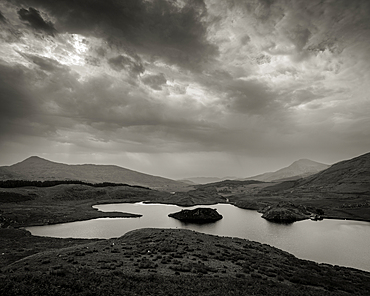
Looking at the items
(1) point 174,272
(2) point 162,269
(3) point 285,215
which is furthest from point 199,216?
(1) point 174,272

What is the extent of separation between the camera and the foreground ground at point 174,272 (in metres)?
21.3

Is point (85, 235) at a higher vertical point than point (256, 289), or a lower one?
lower

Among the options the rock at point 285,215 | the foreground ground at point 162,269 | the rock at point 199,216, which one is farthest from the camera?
the rock at point 285,215

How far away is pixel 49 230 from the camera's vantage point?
3103 inches

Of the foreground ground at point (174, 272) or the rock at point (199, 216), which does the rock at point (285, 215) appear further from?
the foreground ground at point (174, 272)

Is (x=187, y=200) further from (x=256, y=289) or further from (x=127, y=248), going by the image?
(x=256, y=289)

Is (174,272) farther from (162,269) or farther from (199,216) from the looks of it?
(199,216)

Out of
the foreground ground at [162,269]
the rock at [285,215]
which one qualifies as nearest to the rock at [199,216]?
the rock at [285,215]

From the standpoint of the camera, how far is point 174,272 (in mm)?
30906

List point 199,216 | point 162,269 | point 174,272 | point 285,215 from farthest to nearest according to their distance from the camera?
point 285,215, point 199,216, point 162,269, point 174,272

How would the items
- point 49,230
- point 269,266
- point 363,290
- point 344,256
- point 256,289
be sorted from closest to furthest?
1. point 256,289
2. point 363,290
3. point 269,266
4. point 344,256
5. point 49,230

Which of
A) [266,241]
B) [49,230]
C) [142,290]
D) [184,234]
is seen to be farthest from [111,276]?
[49,230]

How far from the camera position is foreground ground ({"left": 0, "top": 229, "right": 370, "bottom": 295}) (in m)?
21.3

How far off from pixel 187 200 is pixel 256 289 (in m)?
165
